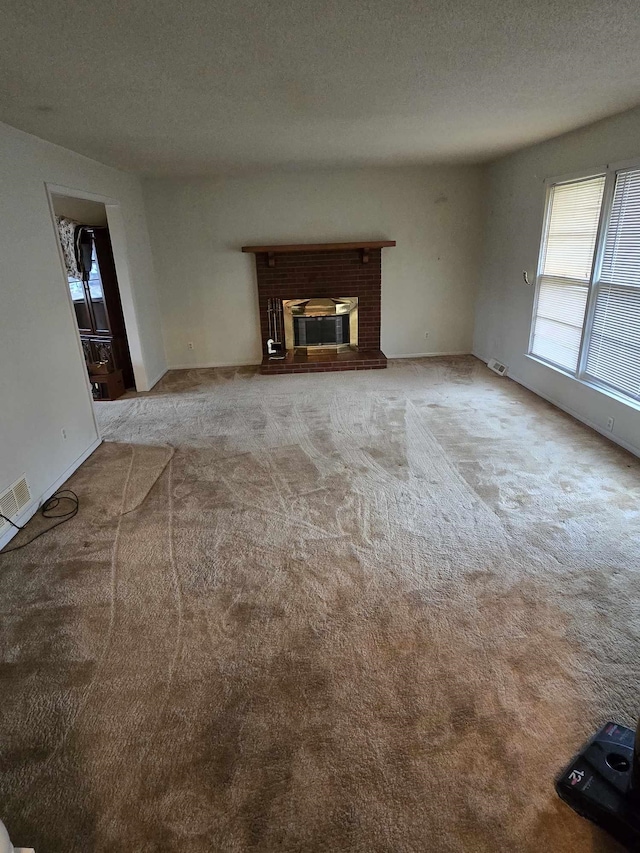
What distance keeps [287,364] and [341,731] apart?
492cm

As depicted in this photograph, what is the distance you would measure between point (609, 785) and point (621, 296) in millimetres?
3404

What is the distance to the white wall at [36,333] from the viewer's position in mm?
2986

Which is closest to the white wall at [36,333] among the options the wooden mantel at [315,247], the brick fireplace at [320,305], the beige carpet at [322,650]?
the beige carpet at [322,650]

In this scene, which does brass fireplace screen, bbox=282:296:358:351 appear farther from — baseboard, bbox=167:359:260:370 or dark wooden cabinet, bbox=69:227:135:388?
dark wooden cabinet, bbox=69:227:135:388

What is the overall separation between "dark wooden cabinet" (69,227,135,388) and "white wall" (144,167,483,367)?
0.91 meters

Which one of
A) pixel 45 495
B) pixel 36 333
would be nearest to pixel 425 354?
pixel 36 333

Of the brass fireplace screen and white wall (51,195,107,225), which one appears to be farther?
the brass fireplace screen

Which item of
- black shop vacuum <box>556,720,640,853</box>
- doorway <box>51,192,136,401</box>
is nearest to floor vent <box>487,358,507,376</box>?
doorway <box>51,192,136,401</box>

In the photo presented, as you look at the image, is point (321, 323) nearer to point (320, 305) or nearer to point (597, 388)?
point (320, 305)

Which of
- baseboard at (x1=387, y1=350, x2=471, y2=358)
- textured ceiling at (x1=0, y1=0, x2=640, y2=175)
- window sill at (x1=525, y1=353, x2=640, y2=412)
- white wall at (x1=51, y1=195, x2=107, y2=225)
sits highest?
textured ceiling at (x1=0, y1=0, x2=640, y2=175)

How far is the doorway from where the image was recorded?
526 cm

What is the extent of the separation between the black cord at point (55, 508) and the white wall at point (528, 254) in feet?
13.1

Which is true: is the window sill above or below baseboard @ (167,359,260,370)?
above

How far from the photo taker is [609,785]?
1430 mm
